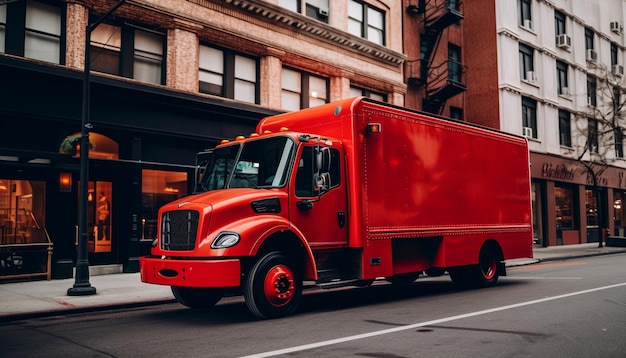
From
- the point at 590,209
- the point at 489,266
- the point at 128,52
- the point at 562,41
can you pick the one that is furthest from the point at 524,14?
the point at 128,52

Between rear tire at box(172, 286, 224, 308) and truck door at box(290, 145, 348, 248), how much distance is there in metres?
2.04

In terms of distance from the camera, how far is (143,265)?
9.41 m

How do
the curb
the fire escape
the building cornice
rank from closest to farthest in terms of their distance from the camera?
the curb < the building cornice < the fire escape

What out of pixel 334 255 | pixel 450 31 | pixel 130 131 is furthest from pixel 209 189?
pixel 450 31

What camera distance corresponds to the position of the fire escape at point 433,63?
28000mm

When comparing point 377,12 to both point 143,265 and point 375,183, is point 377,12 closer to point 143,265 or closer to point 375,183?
point 375,183

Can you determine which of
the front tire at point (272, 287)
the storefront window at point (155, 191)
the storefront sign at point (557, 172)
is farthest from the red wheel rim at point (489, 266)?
the storefront sign at point (557, 172)

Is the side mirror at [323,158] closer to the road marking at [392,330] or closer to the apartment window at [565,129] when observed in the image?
the road marking at [392,330]

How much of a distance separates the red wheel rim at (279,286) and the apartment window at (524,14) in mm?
29364

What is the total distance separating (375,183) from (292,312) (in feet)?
9.31

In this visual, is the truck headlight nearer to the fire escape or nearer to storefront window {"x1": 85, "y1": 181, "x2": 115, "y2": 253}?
storefront window {"x1": 85, "y1": 181, "x2": 115, "y2": 253}

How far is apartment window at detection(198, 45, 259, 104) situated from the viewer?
19.5 m

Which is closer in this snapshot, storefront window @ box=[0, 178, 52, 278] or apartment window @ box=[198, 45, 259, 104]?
storefront window @ box=[0, 178, 52, 278]

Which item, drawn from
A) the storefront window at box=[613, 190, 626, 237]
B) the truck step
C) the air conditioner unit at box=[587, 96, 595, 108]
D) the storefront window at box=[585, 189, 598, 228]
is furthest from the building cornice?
the storefront window at box=[613, 190, 626, 237]
